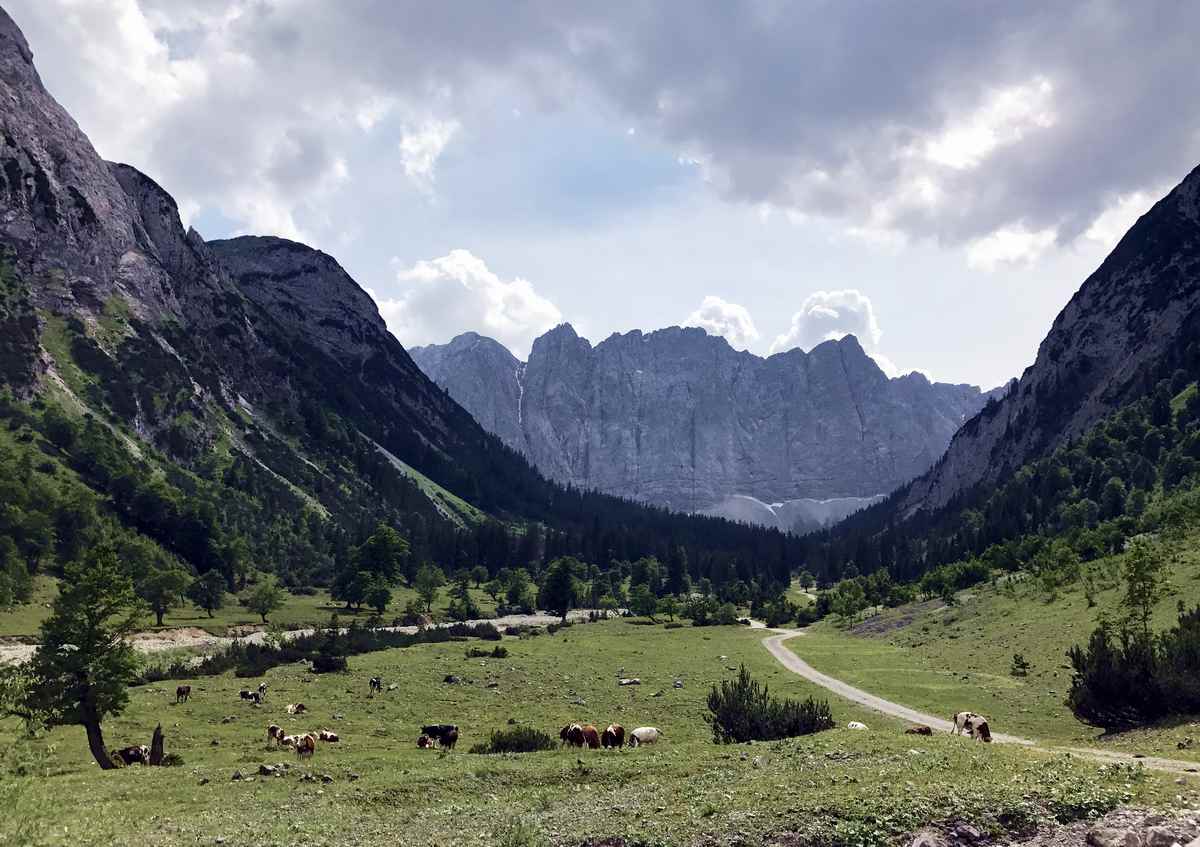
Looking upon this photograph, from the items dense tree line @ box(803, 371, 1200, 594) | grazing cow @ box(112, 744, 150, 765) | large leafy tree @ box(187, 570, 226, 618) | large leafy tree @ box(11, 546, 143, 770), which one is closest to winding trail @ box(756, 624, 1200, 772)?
grazing cow @ box(112, 744, 150, 765)

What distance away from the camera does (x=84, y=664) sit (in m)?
35.3

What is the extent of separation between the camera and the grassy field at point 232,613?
97562mm

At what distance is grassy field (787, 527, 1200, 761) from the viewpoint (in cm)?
4349

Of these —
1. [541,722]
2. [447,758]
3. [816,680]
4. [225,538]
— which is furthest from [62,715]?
[225,538]

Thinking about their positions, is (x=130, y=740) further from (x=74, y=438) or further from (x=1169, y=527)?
(x=74, y=438)

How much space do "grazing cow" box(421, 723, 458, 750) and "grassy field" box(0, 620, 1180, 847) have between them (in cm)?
117

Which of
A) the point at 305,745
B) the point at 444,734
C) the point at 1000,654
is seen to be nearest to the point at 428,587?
the point at 1000,654

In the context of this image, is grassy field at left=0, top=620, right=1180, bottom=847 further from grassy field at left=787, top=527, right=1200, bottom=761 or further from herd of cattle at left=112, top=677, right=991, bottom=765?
grassy field at left=787, top=527, right=1200, bottom=761

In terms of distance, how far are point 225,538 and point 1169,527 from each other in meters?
175

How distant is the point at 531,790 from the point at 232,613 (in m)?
128

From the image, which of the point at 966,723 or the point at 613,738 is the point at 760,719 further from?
the point at 966,723

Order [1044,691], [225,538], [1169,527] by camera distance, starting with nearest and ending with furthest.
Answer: [1044,691] < [1169,527] < [225,538]

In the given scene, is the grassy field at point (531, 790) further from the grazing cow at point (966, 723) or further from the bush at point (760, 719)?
the grazing cow at point (966, 723)

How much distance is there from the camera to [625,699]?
182ft
